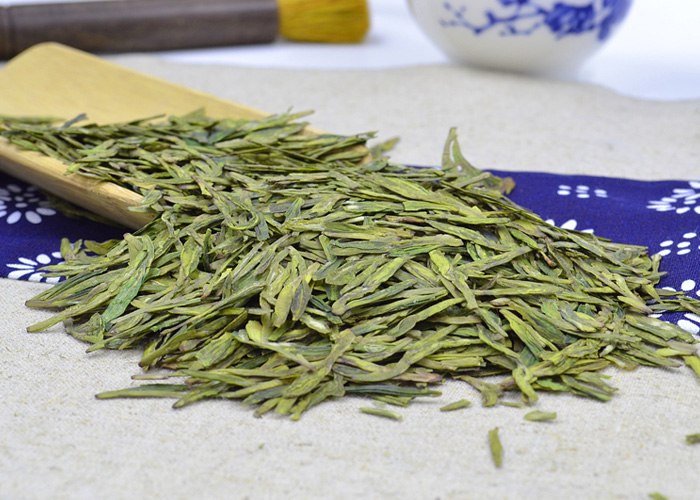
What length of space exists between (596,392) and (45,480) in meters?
0.54

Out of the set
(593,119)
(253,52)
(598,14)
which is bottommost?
(253,52)

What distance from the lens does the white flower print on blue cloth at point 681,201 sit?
3.71ft

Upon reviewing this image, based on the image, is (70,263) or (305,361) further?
(70,263)

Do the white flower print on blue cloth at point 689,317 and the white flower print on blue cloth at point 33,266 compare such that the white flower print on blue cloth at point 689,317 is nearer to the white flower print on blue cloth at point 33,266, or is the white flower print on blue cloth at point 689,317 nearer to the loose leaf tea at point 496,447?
the loose leaf tea at point 496,447

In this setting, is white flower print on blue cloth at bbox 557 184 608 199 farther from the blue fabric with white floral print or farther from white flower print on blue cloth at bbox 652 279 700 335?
white flower print on blue cloth at bbox 652 279 700 335

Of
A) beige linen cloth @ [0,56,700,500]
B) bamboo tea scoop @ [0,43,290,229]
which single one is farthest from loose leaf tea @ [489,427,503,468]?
bamboo tea scoop @ [0,43,290,229]

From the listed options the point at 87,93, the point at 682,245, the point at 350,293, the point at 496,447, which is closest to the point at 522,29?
the point at 682,245

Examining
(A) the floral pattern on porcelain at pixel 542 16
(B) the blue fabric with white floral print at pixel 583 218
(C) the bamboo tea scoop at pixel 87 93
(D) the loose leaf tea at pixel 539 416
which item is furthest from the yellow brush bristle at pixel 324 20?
(D) the loose leaf tea at pixel 539 416

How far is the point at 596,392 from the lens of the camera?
78cm

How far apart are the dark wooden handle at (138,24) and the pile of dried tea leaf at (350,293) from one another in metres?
1.06

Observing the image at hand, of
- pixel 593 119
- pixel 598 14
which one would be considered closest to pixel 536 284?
pixel 593 119

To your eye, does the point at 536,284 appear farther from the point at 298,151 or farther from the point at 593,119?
the point at 593,119

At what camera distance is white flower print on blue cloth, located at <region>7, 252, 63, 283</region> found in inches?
40.4

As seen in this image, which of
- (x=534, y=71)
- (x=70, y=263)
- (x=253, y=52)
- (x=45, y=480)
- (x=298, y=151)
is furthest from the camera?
(x=253, y=52)
